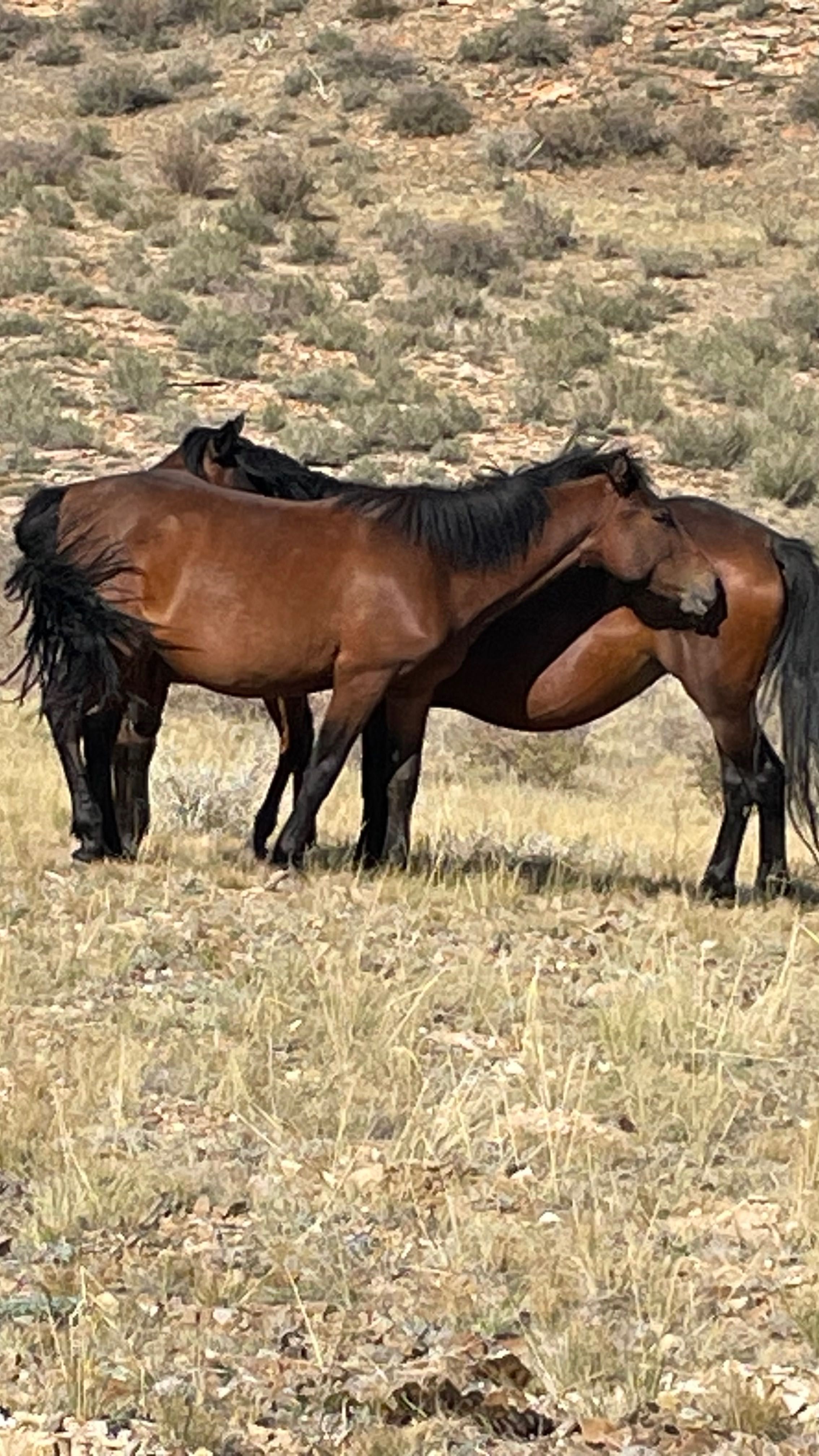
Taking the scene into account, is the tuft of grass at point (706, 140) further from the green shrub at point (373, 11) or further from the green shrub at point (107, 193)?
the green shrub at point (107, 193)

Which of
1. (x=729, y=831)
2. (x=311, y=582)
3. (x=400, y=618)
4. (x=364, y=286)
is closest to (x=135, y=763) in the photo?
(x=311, y=582)

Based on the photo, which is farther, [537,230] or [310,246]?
[537,230]

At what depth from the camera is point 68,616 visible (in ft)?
29.3

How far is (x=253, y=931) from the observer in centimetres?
801

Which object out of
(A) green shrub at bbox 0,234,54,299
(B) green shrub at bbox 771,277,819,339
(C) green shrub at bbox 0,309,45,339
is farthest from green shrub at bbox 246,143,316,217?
(B) green shrub at bbox 771,277,819,339

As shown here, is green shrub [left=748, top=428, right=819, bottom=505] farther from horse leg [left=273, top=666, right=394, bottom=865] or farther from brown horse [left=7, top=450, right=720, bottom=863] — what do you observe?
horse leg [left=273, top=666, right=394, bottom=865]

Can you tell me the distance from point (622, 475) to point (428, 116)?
1021 inches

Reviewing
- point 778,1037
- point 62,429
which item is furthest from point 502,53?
point 778,1037

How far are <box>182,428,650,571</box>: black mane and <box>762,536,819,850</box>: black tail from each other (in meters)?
0.77

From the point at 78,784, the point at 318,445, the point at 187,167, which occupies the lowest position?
the point at 78,784

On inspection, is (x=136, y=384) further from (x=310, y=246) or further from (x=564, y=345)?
(x=310, y=246)

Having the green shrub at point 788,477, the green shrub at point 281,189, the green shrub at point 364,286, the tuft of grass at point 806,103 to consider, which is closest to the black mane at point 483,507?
the green shrub at point 788,477

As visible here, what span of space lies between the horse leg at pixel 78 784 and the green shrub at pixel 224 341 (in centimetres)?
1621

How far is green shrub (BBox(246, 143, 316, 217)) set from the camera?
1211 inches
